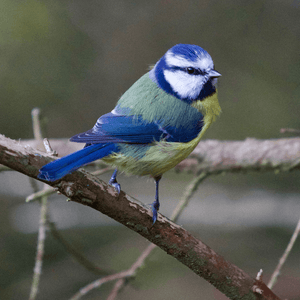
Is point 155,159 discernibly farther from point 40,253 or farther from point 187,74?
point 40,253

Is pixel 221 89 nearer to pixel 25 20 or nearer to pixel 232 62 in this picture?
pixel 232 62

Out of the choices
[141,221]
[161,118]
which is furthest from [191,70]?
[141,221]

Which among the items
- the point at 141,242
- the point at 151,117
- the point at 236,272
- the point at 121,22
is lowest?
the point at 236,272

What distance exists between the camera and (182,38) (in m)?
2.59

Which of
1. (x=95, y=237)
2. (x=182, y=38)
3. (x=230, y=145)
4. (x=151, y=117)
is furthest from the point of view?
(x=95, y=237)

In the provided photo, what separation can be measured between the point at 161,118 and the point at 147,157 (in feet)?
0.38

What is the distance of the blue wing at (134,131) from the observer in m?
0.93

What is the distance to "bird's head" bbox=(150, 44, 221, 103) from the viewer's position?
103cm

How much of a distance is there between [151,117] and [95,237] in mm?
2015

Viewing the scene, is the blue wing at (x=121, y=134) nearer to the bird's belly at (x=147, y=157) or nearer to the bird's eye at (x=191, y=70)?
the bird's belly at (x=147, y=157)

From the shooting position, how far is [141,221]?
949 millimetres

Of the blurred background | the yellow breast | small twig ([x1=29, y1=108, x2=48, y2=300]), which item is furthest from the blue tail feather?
the blurred background

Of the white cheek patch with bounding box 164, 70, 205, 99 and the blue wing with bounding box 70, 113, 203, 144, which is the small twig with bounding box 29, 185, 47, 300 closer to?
the blue wing with bounding box 70, 113, 203, 144

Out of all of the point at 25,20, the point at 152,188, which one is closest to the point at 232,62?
the point at 152,188
